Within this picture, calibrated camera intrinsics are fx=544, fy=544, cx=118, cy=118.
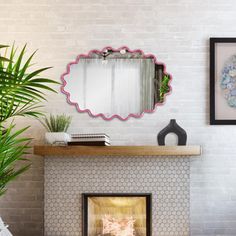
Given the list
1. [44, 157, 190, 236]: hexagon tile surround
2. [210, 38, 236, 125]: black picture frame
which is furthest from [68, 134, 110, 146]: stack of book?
[210, 38, 236, 125]: black picture frame

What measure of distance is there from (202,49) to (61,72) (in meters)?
1.29

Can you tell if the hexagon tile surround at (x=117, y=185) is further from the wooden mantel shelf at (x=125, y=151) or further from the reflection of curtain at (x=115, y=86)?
the reflection of curtain at (x=115, y=86)

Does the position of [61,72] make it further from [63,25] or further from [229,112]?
[229,112]

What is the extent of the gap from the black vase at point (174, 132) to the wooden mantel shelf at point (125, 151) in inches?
6.6

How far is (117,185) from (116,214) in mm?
249

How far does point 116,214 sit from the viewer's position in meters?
4.65

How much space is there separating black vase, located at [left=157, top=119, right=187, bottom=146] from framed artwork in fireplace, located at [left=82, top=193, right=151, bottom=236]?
1.59 ft

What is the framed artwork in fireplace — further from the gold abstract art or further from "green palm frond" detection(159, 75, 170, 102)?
"green palm frond" detection(159, 75, 170, 102)

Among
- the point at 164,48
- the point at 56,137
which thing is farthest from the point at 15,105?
the point at 164,48

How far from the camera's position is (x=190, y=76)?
491 centimetres

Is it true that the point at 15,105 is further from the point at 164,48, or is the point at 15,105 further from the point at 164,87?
the point at 164,48

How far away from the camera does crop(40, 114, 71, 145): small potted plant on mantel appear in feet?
14.9

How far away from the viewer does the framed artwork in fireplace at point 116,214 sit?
4.62 meters

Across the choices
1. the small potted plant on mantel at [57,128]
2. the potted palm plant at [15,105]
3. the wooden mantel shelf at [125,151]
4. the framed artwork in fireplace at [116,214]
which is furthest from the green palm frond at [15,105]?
the framed artwork in fireplace at [116,214]
